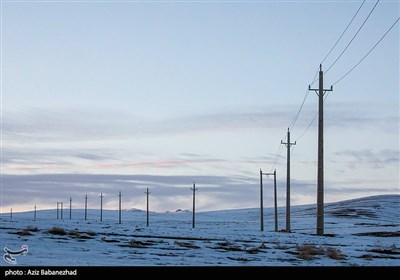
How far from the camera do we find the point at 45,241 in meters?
25.5

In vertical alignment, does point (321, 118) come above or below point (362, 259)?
above

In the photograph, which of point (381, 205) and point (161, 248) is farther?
point (381, 205)

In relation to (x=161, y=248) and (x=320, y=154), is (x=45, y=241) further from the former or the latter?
(x=320, y=154)
